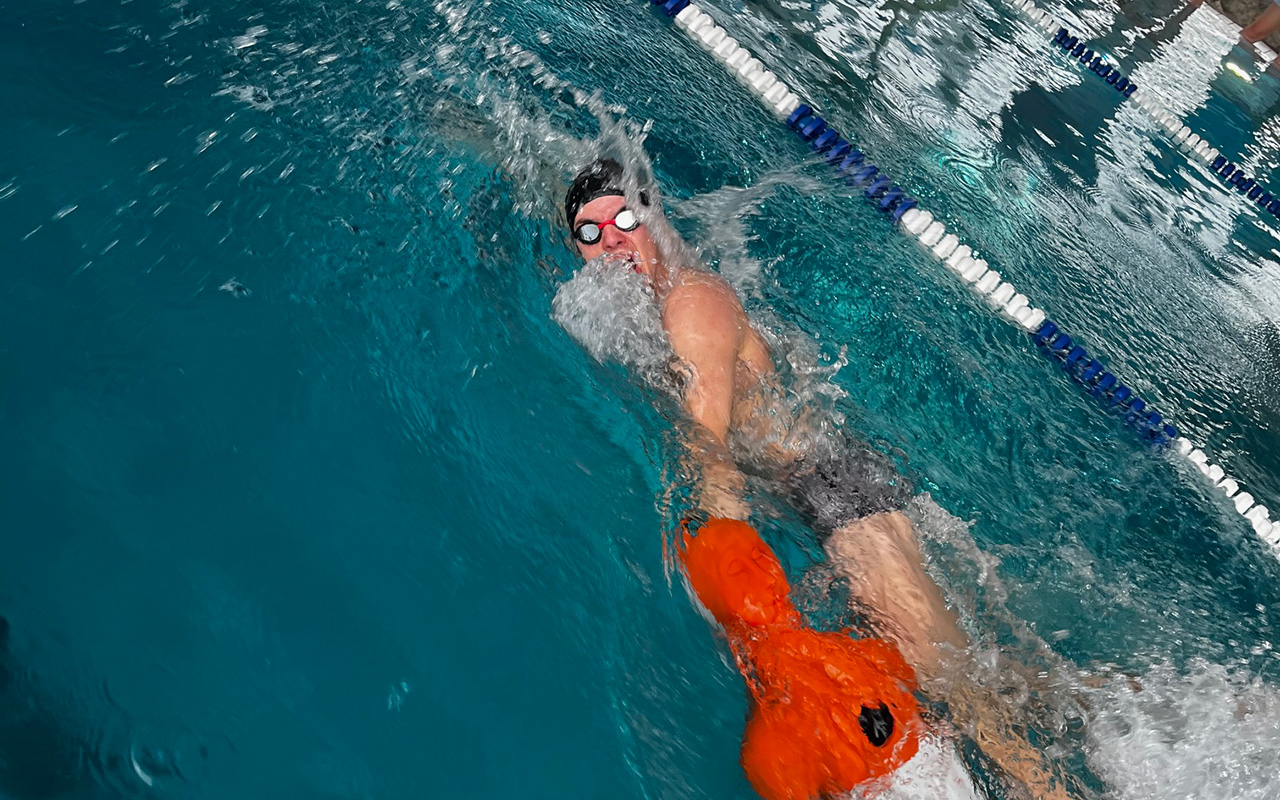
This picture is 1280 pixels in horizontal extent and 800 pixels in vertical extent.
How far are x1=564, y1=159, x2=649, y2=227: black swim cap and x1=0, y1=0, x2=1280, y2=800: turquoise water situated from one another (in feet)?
1.00

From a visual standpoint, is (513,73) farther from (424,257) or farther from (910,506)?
(910,506)

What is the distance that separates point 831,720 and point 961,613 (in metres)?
0.73

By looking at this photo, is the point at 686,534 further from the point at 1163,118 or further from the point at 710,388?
the point at 1163,118

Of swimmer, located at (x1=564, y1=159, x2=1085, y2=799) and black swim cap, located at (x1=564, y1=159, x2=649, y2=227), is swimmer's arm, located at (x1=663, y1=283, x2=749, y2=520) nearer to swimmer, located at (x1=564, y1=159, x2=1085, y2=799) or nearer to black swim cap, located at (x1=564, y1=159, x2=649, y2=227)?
swimmer, located at (x1=564, y1=159, x2=1085, y2=799)

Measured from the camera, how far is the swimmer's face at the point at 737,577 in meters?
1.88

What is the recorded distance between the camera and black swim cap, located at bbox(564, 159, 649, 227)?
8.71 ft

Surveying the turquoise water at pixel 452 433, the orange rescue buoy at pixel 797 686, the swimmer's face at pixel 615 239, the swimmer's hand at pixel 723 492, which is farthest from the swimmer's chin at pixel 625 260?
the orange rescue buoy at pixel 797 686

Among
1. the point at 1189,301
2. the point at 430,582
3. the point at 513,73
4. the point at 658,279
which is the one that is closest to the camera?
the point at 430,582

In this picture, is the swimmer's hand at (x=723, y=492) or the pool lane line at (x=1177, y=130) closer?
the swimmer's hand at (x=723, y=492)

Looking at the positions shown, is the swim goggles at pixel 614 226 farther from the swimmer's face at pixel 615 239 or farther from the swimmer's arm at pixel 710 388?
the swimmer's arm at pixel 710 388

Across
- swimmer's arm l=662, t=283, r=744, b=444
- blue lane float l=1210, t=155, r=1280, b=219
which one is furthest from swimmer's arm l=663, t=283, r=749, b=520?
blue lane float l=1210, t=155, r=1280, b=219

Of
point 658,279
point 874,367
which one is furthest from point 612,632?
point 874,367

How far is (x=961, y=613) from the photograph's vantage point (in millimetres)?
2270

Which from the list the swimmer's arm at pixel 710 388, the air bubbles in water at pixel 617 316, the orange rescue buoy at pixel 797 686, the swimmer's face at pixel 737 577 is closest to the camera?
the orange rescue buoy at pixel 797 686
